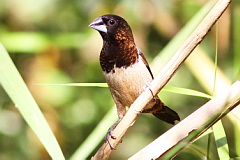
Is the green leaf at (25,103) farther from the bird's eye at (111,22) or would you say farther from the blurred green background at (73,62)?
the blurred green background at (73,62)

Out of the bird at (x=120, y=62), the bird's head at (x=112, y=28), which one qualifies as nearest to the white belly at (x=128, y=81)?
the bird at (x=120, y=62)

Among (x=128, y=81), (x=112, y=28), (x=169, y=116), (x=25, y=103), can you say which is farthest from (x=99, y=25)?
(x=25, y=103)

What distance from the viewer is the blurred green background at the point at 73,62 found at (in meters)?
2.65

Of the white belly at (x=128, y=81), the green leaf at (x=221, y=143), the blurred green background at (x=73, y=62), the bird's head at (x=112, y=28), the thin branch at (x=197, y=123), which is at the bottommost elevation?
→ the blurred green background at (x=73, y=62)

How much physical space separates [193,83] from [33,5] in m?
0.98

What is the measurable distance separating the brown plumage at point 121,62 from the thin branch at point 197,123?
0.76m

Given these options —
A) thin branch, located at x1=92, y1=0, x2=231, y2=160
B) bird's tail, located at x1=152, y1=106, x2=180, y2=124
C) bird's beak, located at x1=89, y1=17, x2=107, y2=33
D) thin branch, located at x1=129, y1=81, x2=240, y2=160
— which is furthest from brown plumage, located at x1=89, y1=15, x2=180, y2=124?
thin branch, located at x1=129, y1=81, x2=240, y2=160

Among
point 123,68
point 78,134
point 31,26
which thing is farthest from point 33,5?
point 123,68

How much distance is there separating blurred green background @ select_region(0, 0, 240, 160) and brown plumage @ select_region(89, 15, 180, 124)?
0.64m

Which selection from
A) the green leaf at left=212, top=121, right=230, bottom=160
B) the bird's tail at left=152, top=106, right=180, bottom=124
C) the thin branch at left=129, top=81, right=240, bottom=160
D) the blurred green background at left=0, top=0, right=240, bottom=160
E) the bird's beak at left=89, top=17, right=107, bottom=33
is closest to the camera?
the thin branch at left=129, top=81, right=240, bottom=160

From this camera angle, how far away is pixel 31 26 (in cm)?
284

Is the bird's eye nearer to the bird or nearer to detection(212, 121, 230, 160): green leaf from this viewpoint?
the bird

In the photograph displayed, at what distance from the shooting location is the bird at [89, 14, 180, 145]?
6.17 ft

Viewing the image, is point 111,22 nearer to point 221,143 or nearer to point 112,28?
point 112,28
